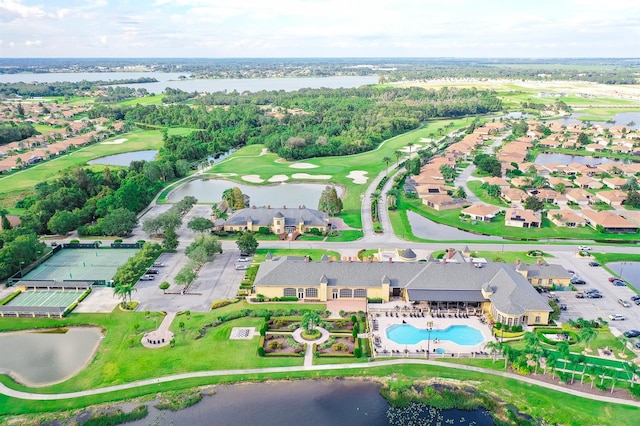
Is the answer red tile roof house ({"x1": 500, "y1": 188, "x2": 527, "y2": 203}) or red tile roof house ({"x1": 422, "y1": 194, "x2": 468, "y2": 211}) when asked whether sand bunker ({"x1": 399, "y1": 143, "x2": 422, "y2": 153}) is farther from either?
red tile roof house ({"x1": 422, "y1": 194, "x2": 468, "y2": 211})

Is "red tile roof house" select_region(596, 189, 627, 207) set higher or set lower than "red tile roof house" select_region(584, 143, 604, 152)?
lower

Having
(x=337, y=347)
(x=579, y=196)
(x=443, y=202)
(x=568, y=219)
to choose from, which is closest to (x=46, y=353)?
(x=337, y=347)

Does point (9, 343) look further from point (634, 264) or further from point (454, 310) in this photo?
point (634, 264)

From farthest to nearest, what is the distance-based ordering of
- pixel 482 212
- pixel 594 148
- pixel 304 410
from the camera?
pixel 594 148
pixel 482 212
pixel 304 410

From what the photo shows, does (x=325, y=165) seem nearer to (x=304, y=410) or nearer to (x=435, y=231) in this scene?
(x=435, y=231)

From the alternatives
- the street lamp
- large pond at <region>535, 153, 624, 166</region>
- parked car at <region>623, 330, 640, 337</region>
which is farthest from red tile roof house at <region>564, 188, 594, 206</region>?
the street lamp

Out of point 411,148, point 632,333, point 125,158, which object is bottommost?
point 125,158

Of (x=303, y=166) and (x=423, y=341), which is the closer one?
(x=423, y=341)

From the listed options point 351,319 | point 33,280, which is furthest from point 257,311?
point 33,280
